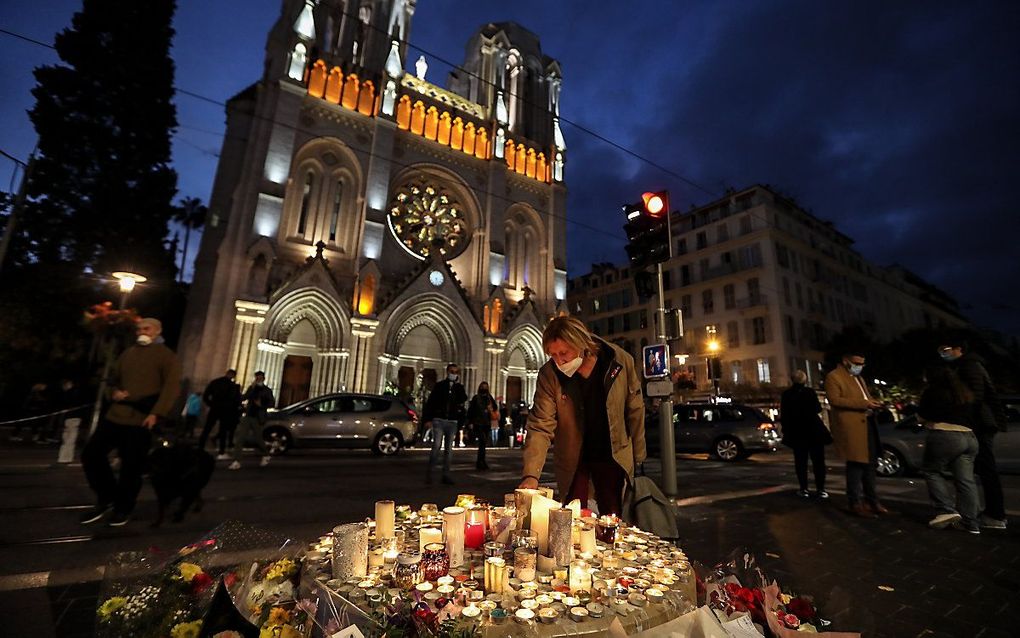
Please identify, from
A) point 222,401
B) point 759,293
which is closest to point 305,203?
point 222,401

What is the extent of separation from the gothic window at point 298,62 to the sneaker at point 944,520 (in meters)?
24.3

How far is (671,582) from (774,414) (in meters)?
29.5

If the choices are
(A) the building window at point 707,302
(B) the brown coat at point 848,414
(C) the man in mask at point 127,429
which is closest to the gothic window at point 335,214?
(C) the man in mask at point 127,429

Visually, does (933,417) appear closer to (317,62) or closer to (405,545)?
(405,545)

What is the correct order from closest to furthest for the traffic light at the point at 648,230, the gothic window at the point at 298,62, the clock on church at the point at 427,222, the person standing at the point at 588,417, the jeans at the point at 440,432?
the person standing at the point at 588,417 < the traffic light at the point at 648,230 < the jeans at the point at 440,432 < the gothic window at the point at 298,62 < the clock on church at the point at 427,222

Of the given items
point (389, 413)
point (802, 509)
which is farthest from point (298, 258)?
point (802, 509)

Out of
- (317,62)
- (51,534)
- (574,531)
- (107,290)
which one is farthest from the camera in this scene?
(317,62)

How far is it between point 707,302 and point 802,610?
32500mm

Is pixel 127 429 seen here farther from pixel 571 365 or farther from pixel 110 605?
pixel 571 365

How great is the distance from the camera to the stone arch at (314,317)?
17.7 meters

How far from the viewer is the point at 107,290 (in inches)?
679

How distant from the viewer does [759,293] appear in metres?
28.0

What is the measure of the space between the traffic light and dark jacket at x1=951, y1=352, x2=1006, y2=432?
3.40m

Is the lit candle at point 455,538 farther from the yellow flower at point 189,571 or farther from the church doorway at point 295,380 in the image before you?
the church doorway at point 295,380
